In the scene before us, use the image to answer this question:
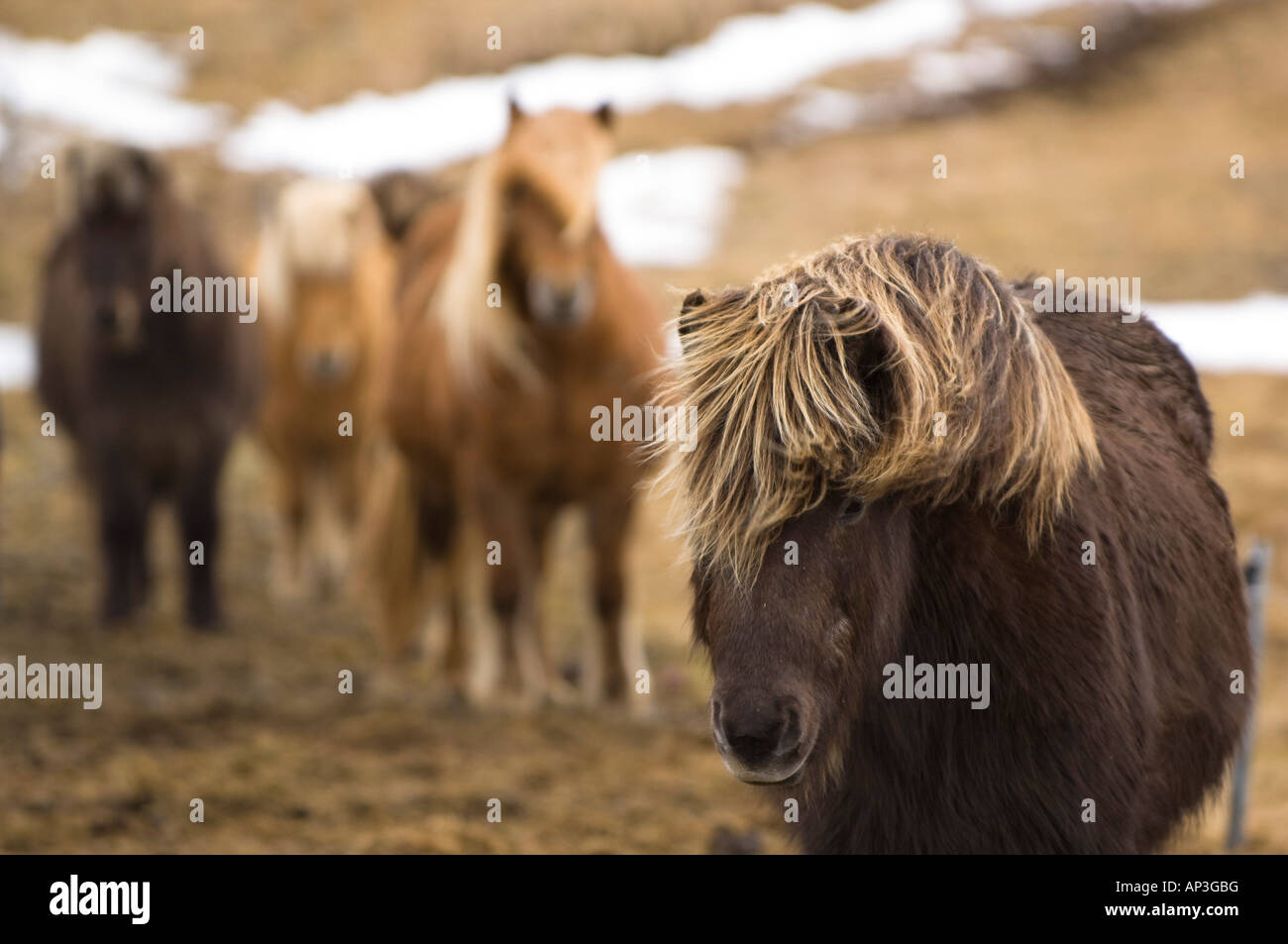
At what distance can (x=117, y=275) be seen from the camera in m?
7.39

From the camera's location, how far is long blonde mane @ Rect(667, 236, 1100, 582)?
7.95ft

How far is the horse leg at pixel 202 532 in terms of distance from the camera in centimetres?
788

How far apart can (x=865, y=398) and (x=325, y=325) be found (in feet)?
21.5

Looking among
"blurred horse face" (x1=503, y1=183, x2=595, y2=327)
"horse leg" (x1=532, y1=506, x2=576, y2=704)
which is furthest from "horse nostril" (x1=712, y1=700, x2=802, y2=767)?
"horse leg" (x1=532, y1=506, x2=576, y2=704)

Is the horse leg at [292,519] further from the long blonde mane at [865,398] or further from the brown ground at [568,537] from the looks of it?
the long blonde mane at [865,398]

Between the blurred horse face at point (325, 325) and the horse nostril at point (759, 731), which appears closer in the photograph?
the horse nostril at point (759, 731)

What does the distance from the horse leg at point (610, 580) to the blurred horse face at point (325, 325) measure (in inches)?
97.3

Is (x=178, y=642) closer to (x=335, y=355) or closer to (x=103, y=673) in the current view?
(x=103, y=673)

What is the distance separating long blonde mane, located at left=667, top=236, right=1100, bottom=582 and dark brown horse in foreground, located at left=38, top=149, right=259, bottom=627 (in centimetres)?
564

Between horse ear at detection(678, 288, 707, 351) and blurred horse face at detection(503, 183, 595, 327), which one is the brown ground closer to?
horse ear at detection(678, 288, 707, 351)

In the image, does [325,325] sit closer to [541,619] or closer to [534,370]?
[534,370]
